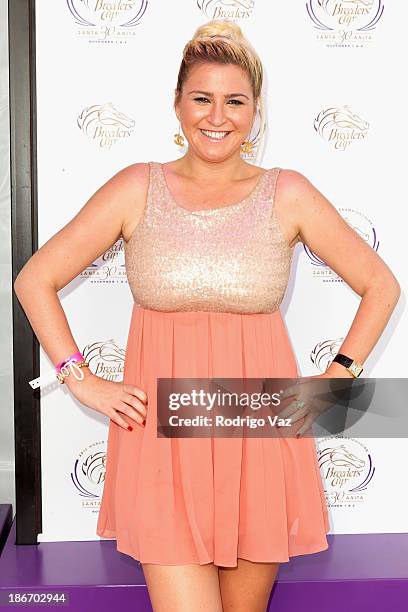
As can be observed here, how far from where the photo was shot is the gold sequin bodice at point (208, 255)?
1.83 m

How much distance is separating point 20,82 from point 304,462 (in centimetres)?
142

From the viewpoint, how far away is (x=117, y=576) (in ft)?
8.25

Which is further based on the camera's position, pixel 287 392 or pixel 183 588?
pixel 287 392

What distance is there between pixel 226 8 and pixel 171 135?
0.41m

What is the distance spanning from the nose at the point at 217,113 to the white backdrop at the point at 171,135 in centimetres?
83

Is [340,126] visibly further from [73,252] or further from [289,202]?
[73,252]

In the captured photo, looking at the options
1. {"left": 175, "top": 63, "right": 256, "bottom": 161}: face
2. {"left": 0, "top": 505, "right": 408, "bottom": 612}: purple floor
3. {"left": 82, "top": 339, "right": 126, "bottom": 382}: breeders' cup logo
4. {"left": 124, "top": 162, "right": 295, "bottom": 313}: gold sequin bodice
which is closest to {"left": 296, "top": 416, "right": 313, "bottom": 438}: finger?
{"left": 124, "top": 162, "right": 295, "bottom": 313}: gold sequin bodice

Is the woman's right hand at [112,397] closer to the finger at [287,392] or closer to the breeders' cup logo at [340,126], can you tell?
the finger at [287,392]

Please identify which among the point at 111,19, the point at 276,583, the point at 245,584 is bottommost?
the point at 276,583

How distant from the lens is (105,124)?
2680mm

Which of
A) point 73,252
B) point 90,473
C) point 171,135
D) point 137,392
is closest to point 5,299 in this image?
point 90,473

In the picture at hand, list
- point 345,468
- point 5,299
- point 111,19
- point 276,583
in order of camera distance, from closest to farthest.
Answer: point 276,583 < point 111,19 < point 345,468 < point 5,299

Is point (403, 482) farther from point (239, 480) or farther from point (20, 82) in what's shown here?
point (20, 82)

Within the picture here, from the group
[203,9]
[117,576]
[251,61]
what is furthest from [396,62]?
[117,576]
